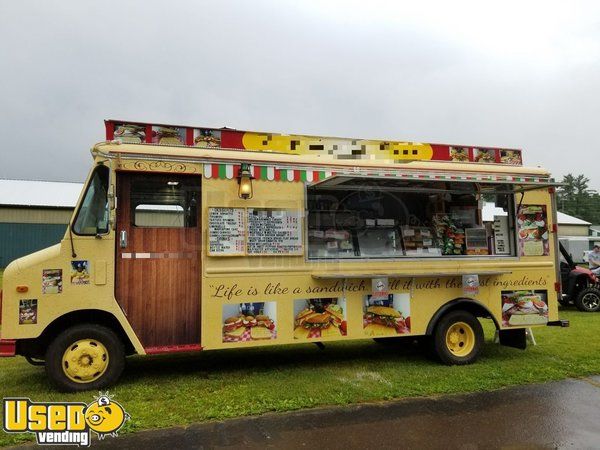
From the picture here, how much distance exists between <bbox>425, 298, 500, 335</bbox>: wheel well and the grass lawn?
604mm

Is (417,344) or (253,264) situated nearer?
(253,264)

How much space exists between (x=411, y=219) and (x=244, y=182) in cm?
287

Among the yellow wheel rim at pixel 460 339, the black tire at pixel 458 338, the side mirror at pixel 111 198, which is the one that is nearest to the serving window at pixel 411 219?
the black tire at pixel 458 338

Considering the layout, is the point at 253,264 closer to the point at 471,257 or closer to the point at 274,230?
the point at 274,230

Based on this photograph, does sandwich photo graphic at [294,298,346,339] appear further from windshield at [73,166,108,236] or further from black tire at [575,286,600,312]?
black tire at [575,286,600,312]

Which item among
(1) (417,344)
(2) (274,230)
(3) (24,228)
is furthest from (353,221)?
(3) (24,228)

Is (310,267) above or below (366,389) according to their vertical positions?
above

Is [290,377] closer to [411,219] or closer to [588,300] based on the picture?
[411,219]

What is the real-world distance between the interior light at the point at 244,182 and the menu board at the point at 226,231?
0.20 m

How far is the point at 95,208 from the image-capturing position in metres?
5.42

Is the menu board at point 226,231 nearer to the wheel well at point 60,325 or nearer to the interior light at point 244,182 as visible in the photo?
the interior light at point 244,182

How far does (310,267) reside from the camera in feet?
20.0

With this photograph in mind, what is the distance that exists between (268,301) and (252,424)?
1.71 metres

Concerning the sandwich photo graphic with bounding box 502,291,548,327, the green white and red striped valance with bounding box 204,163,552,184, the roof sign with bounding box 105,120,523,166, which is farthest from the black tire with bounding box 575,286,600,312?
the green white and red striped valance with bounding box 204,163,552,184
